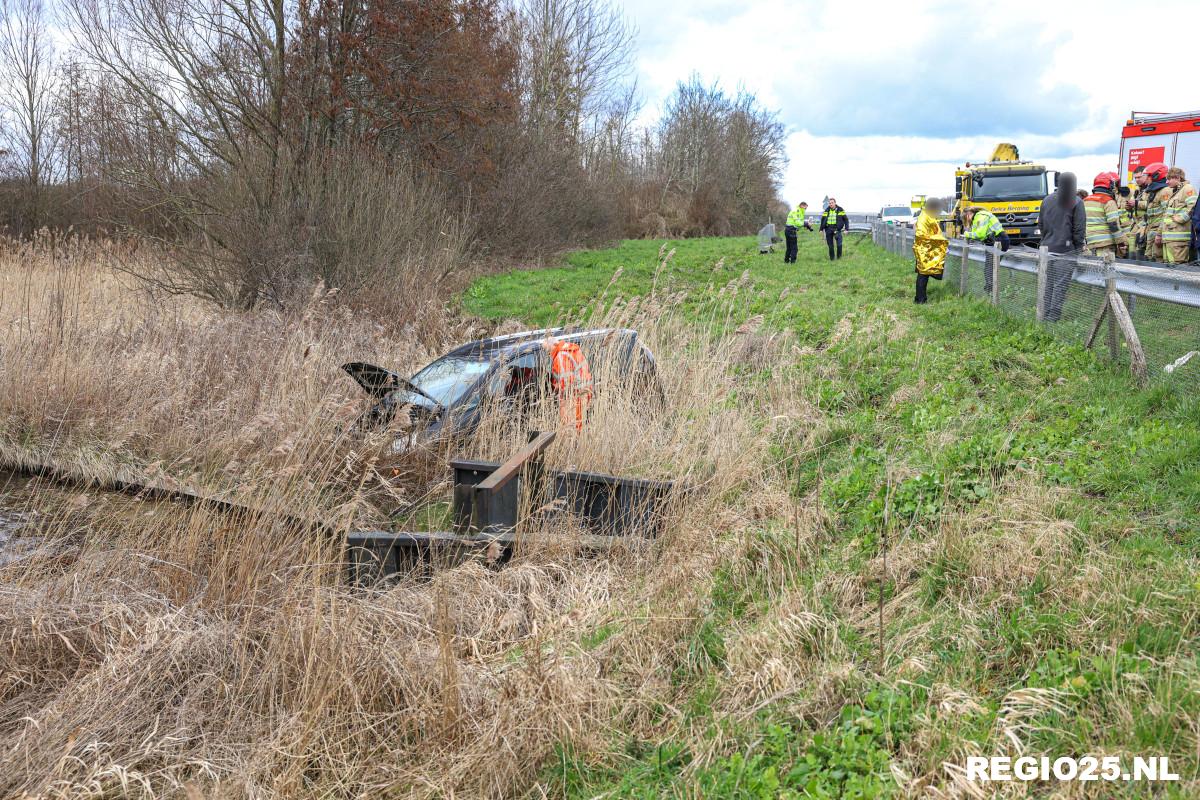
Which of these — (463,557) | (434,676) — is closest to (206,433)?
(463,557)

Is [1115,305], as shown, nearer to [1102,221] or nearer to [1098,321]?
[1098,321]

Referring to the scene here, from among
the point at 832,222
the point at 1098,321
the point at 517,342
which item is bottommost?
the point at 517,342

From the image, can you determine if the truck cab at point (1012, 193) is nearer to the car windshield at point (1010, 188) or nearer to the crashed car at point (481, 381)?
the car windshield at point (1010, 188)

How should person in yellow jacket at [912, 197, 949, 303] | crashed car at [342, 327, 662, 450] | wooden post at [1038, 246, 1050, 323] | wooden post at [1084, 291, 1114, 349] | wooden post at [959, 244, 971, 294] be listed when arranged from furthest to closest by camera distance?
wooden post at [959, 244, 971, 294] → person in yellow jacket at [912, 197, 949, 303] → wooden post at [1038, 246, 1050, 323] → wooden post at [1084, 291, 1114, 349] → crashed car at [342, 327, 662, 450]

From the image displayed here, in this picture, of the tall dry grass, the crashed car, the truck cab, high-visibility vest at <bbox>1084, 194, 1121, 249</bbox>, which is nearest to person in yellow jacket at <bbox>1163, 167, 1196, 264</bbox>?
high-visibility vest at <bbox>1084, 194, 1121, 249</bbox>

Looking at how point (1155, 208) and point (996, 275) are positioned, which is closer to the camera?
point (1155, 208)

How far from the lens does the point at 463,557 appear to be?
5.00 metres

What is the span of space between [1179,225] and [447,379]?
893cm

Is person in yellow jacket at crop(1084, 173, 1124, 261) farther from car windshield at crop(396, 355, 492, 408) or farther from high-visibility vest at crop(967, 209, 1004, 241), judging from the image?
car windshield at crop(396, 355, 492, 408)

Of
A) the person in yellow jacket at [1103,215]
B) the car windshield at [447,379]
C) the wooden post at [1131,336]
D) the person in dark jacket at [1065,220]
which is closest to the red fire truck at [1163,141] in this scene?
the person in yellow jacket at [1103,215]

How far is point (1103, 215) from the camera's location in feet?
35.4

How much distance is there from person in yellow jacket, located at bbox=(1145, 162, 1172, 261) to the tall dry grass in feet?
21.1

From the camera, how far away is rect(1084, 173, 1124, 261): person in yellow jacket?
35.1ft

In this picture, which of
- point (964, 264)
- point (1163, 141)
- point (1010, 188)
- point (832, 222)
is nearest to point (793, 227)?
point (832, 222)
